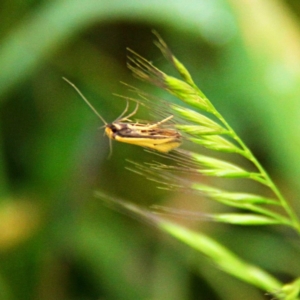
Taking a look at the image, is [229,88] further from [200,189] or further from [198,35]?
[200,189]

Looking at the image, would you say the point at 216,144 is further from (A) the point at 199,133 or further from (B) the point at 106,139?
(B) the point at 106,139

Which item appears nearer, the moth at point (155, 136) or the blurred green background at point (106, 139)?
the moth at point (155, 136)

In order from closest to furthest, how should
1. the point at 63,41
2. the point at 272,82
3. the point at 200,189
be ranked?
the point at 200,189 → the point at 272,82 → the point at 63,41

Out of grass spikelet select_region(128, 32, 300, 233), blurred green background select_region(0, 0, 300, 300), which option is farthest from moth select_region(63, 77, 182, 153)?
blurred green background select_region(0, 0, 300, 300)

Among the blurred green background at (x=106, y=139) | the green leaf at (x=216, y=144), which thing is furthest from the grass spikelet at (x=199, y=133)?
the blurred green background at (x=106, y=139)

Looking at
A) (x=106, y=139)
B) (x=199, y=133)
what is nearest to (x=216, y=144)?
(x=199, y=133)

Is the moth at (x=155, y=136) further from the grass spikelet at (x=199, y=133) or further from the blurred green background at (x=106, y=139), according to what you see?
the blurred green background at (x=106, y=139)

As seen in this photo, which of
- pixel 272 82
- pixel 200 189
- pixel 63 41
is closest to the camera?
pixel 200 189

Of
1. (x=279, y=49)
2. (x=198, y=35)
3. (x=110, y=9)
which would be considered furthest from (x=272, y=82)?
(x=110, y=9)

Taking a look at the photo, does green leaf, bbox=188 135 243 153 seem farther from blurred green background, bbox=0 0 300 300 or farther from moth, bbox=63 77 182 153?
blurred green background, bbox=0 0 300 300
